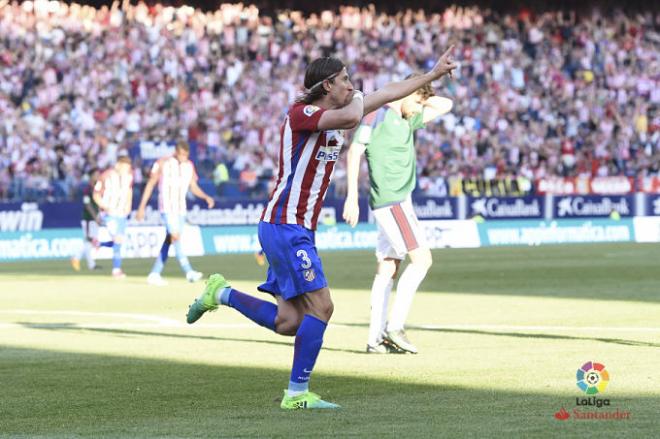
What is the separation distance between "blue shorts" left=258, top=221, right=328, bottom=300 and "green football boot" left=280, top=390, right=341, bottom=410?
648 millimetres

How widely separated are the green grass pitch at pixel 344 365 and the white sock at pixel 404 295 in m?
0.40

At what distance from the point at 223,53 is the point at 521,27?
40.4 feet

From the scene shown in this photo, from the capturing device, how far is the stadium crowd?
38719mm

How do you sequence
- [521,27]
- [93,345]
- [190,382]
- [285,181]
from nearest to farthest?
[285,181]
[190,382]
[93,345]
[521,27]

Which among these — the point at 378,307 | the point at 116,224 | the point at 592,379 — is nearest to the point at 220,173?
the point at 116,224

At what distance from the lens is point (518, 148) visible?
148ft

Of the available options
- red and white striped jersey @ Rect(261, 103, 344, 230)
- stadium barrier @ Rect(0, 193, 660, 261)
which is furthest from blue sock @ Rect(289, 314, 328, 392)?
stadium barrier @ Rect(0, 193, 660, 261)

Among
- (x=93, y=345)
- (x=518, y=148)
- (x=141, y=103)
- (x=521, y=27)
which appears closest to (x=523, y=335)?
(x=93, y=345)

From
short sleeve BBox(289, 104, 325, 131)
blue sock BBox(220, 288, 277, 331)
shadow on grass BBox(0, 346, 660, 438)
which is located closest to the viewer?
shadow on grass BBox(0, 346, 660, 438)

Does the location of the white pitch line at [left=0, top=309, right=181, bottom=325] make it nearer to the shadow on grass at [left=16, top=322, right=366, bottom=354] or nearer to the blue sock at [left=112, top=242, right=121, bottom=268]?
the shadow on grass at [left=16, top=322, right=366, bottom=354]

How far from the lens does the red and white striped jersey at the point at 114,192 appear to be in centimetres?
2695

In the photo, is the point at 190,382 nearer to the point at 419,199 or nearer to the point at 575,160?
the point at 419,199

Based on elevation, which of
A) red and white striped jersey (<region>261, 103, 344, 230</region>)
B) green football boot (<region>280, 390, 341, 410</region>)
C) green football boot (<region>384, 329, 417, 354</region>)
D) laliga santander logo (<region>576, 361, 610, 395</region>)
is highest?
red and white striped jersey (<region>261, 103, 344, 230</region>)

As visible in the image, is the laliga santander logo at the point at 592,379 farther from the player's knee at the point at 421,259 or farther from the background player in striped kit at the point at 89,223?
the background player in striped kit at the point at 89,223
